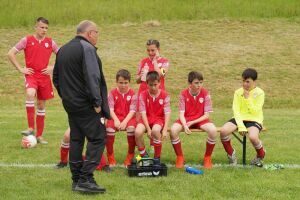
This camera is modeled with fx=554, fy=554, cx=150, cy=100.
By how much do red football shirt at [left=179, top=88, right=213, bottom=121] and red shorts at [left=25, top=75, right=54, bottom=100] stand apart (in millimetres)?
2780

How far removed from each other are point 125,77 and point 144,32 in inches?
802

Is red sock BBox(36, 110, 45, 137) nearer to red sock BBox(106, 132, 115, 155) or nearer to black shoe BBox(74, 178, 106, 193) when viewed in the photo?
→ red sock BBox(106, 132, 115, 155)

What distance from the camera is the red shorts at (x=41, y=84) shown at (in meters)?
9.85

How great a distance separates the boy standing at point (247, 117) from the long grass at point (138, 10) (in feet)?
71.4

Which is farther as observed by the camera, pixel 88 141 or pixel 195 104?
pixel 195 104

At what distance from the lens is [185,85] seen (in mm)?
21859

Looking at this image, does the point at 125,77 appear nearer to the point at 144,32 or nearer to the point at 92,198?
the point at 92,198

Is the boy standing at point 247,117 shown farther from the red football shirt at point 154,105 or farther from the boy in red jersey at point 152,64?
the boy in red jersey at point 152,64

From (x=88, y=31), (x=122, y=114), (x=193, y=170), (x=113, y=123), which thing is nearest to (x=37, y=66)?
(x=122, y=114)

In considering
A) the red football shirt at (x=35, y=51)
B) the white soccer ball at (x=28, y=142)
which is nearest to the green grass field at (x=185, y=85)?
the white soccer ball at (x=28, y=142)

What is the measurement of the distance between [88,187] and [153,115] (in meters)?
2.20

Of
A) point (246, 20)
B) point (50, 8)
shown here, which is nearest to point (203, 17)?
point (246, 20)

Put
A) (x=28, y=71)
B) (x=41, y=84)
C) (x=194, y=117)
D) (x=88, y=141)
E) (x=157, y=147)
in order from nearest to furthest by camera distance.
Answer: (x=88, y=141)
(x=157, y=147)
(x=194, y=117)
(x=28, y=71)
(x=41, y=84)

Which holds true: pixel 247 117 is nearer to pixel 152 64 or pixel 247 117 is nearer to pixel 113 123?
pixel 152 64
